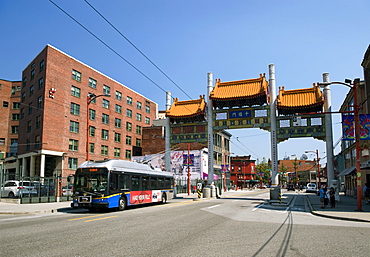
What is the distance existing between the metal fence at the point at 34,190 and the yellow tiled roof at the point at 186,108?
1552 centimetres

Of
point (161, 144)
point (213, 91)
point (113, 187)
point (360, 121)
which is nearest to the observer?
point (113, 187)

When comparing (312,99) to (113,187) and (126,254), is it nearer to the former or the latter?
(113,187)

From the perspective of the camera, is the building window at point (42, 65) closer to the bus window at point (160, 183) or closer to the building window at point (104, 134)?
the building window at point (104, 134)

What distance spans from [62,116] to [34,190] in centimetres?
2295

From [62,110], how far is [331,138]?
1453 inches

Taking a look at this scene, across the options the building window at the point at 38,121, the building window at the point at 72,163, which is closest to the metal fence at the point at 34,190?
the building window at the point at 38,121

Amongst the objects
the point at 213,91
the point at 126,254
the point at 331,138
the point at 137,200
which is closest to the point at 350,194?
the point at 331,138

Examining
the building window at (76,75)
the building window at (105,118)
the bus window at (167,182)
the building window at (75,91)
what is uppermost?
the building window at (76,75)

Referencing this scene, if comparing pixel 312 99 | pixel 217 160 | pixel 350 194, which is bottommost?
pixel 350 194

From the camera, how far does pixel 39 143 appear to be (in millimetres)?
46500

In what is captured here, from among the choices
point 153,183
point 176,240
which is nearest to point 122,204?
point 153,183

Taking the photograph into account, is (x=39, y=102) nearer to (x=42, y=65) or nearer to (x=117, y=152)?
(x=42, y=65)

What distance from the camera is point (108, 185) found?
1948 cm

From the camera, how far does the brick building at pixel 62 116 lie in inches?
1864
